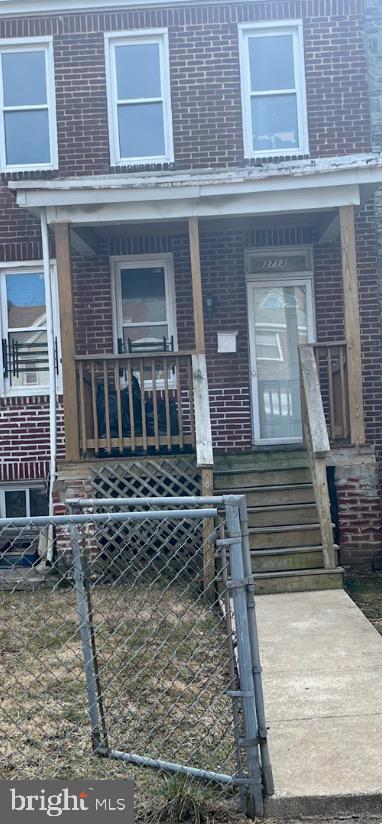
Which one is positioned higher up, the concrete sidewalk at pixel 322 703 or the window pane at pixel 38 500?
the window pane at pixel 38 500

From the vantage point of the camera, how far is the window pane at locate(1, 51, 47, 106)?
1020 cm

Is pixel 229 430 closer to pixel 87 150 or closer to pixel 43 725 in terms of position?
pixel 87 150

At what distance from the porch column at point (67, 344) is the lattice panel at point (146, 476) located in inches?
15.7

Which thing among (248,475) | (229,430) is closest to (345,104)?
(229,430)

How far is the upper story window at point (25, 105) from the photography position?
1016 cm

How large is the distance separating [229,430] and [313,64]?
4928 millimetres

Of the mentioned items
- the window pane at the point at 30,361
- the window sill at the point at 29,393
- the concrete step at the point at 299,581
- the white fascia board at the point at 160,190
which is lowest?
the concrete step at the point at 299,581

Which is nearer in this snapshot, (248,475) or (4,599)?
(4,599)

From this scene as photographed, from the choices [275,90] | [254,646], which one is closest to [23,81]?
[275,90]

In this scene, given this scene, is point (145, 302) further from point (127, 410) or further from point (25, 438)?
point (25, 438)

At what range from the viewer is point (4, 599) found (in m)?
7.31

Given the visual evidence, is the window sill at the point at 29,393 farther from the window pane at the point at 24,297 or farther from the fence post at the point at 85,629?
the fence post at the point at 85,629

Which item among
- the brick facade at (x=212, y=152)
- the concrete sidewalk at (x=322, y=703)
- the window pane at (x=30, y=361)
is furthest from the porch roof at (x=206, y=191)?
the concrete sidewalk at (x=322, y=703)

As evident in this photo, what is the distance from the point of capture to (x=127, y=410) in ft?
28.9
